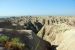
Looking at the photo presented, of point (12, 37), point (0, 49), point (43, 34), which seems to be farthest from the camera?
point (43, 34)

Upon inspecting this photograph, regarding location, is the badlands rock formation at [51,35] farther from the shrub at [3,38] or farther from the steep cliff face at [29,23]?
the shrub at [3,38]

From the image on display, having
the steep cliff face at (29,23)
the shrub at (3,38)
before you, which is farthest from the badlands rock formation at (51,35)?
the shrub at (3,38)

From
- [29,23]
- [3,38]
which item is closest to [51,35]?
[3,38]

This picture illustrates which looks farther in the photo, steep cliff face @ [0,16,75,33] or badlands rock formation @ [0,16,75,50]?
steep cliff face @ [0,16,75,33]

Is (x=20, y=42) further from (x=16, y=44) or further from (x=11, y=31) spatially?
(x=11, y=31)

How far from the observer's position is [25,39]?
12539 millimetres

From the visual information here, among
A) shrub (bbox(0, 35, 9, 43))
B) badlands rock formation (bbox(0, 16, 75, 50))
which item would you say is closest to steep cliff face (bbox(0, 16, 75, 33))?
badlands rock formation (bbox(0, 16, 75, 50))

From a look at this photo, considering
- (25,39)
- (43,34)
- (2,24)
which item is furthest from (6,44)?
(43,34)

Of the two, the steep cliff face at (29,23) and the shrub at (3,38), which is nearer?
the shrub at (3,38)

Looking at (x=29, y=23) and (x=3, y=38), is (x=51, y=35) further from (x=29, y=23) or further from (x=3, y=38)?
(x=29, y=23)

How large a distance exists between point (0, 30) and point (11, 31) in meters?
0.74

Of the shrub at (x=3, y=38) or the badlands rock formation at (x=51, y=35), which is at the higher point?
the shrub at (x=3, y=38)

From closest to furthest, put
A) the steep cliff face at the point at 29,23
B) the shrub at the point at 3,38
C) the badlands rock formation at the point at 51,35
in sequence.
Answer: the shrub at the point at 3,38 → the badlands rock formation at the point at 51,35 → the steep cliff face at the point at 29,23

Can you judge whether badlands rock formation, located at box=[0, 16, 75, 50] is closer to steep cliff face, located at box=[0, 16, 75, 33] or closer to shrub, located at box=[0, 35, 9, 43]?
steep cliff face, located at box=[0, 16, 75, 33]
